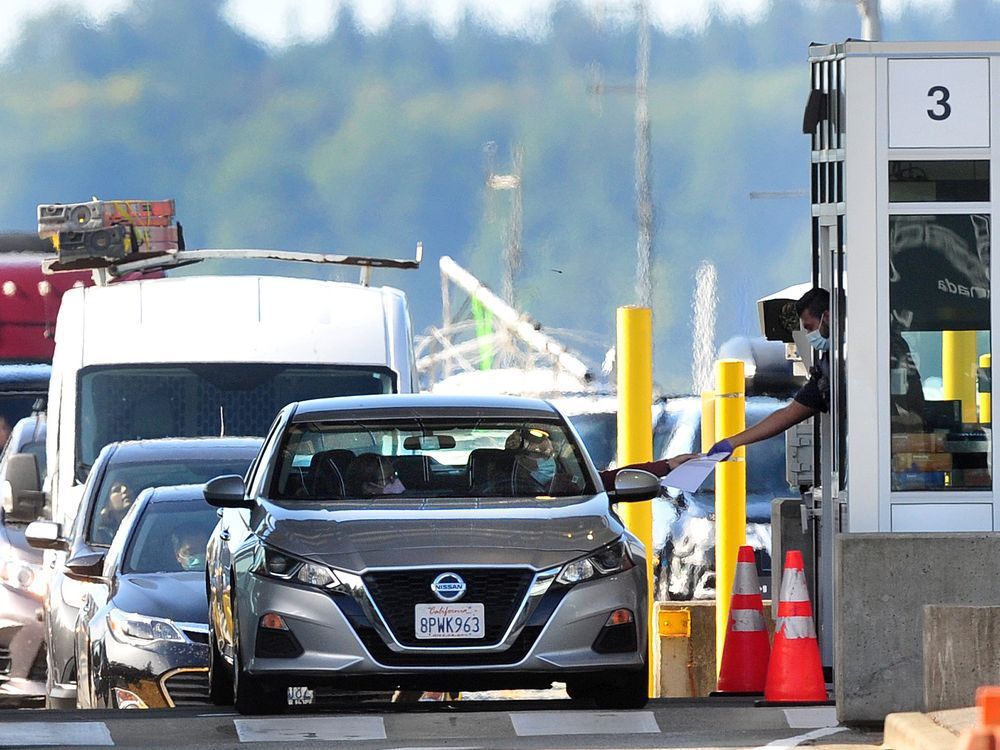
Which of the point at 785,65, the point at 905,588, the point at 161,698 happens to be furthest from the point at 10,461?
the point at 785,65

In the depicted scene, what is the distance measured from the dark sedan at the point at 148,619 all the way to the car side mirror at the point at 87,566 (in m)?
0.05

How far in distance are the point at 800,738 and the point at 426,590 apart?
167 cm

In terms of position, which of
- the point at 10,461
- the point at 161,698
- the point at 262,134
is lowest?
the point at 161,698

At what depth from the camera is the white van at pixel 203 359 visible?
1711cm

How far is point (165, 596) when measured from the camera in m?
13.4

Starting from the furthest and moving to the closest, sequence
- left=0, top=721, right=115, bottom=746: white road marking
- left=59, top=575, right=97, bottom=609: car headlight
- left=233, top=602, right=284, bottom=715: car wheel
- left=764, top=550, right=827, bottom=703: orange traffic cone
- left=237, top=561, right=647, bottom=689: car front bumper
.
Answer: left=59, top=575, right=97, bottom=609: car headlight → left=764, top=550, right=827, bottom=703: orange traffic cone → left=233, top=602, right=284, bottom=715: car wheel → left=237, top=561, right=647, bottom=689: car front bumper → left=0, top=721, right=115, bottom=746: white road marking

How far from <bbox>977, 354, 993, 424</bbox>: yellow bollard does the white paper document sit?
250 cm

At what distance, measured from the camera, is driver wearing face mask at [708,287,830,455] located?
13133 millimetres

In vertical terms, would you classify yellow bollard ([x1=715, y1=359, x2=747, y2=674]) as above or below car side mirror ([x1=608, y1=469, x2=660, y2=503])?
below

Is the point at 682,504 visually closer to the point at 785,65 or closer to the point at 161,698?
the point at 161,698

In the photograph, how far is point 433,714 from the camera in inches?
450

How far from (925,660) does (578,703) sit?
2211 millimetres

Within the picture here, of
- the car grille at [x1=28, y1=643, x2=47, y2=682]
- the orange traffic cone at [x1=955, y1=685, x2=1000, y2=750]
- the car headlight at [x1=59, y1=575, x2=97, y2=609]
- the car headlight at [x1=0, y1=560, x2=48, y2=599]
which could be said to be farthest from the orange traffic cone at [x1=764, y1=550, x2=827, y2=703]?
the car headlight at [x1=0, y1=560, x2=48, y2=599]

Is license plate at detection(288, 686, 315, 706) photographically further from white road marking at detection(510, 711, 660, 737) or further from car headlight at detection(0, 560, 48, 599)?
car headlight at detection(0, 560, 48, 599)
